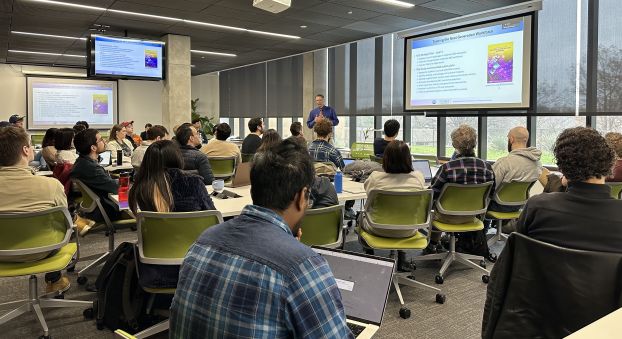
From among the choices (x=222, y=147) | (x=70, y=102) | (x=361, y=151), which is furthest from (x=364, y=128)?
(x=70, y=102)

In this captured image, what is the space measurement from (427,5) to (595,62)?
2242 mm

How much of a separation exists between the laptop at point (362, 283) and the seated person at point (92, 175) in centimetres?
259

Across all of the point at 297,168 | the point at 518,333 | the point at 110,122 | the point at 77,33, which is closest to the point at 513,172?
the point at 518,333

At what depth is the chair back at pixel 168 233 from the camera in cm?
250

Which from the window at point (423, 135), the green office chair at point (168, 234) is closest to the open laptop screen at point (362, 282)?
the green office chair at point (168, 234)

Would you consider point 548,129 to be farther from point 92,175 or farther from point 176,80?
point 176,80

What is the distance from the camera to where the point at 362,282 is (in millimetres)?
1683

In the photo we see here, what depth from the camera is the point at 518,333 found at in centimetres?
167

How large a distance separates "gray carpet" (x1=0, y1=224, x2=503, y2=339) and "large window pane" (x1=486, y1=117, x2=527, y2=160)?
3.34 meters

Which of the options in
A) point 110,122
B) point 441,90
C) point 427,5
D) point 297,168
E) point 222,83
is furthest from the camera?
point 222,83

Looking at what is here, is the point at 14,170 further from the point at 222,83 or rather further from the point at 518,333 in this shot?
the point at 222,83

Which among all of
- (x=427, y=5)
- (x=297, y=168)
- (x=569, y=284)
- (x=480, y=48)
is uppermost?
(x=427, y=5)

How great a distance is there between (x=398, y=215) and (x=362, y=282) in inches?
67.4

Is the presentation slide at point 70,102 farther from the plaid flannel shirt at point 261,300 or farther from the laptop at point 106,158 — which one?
the plaid flannel shirt at point 261,300
